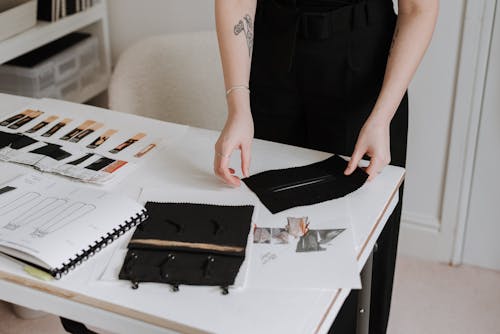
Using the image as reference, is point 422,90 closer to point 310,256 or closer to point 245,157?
point 245,157

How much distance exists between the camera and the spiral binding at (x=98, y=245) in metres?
1.17

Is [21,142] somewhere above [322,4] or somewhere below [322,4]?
below

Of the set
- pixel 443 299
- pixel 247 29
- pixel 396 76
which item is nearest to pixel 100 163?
pixel 247 29

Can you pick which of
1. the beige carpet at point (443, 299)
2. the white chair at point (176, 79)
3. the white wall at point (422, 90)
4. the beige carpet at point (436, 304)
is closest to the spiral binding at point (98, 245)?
the white chair at point (176, 79)

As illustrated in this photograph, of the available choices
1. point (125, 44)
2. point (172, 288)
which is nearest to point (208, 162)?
→ point (172, 288)

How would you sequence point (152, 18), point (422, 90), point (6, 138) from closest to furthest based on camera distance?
point (6, 138) < point (422, 90) < point (152, 18)

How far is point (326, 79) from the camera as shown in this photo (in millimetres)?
1611

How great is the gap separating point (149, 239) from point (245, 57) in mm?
508

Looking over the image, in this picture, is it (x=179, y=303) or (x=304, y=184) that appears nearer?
(x=179, y=303)

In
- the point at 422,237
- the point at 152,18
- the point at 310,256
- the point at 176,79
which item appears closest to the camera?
the point at 310,256

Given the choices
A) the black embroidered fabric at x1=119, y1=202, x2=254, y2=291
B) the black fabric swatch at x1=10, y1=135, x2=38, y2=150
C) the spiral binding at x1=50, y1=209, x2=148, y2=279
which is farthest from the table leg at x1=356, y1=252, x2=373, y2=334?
the black fabric swatch at x1=10, y1=135, x2=38, y2=150

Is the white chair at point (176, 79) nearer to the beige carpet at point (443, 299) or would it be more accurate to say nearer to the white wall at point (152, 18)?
the white wall at point (152, 18)

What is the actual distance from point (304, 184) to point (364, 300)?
11.5 inches

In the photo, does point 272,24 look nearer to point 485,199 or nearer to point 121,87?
point 121,87
